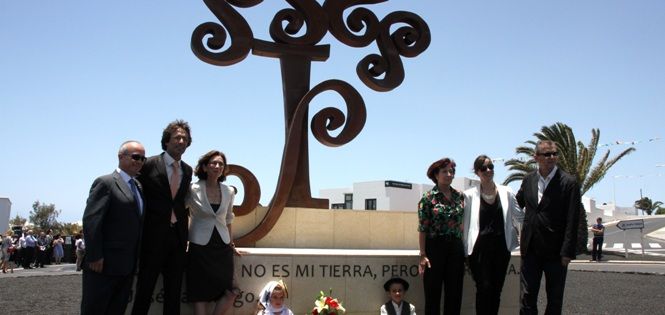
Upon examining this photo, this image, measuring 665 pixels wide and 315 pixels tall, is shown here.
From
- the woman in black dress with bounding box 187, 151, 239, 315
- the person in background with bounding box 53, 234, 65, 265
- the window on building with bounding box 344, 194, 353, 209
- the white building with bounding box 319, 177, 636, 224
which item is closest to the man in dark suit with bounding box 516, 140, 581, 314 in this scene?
the woman in black dress with bounding box 187, 151, 239, 315

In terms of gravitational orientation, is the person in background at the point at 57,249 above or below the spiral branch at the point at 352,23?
below

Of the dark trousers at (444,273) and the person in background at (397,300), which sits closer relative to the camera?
the dark trousers at (444,273)

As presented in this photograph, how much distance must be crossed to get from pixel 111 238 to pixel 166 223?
54 cm

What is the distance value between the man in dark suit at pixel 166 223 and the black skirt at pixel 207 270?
17 centimetres

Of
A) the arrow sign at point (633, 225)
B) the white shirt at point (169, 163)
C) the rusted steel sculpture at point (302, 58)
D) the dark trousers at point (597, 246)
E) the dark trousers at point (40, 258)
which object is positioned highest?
the rusted steel sculpture at point (302, 58)

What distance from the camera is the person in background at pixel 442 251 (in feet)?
16.6

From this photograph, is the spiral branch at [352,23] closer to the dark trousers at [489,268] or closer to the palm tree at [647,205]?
the dark trousers at [489,268]

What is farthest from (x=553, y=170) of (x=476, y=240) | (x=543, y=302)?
(x=543, y=302)

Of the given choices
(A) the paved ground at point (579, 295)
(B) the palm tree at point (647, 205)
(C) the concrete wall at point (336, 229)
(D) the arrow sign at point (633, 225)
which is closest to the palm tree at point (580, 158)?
(D) the arrow sign at point (633, 225)

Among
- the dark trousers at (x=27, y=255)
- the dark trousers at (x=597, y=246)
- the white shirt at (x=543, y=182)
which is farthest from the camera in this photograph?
the dark trousers at (x=597, y=246)

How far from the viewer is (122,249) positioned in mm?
3977

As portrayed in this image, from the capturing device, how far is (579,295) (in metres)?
9.57

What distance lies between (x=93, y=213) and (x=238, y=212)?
9.12 feet

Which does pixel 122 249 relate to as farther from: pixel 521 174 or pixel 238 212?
pixel 521 174
